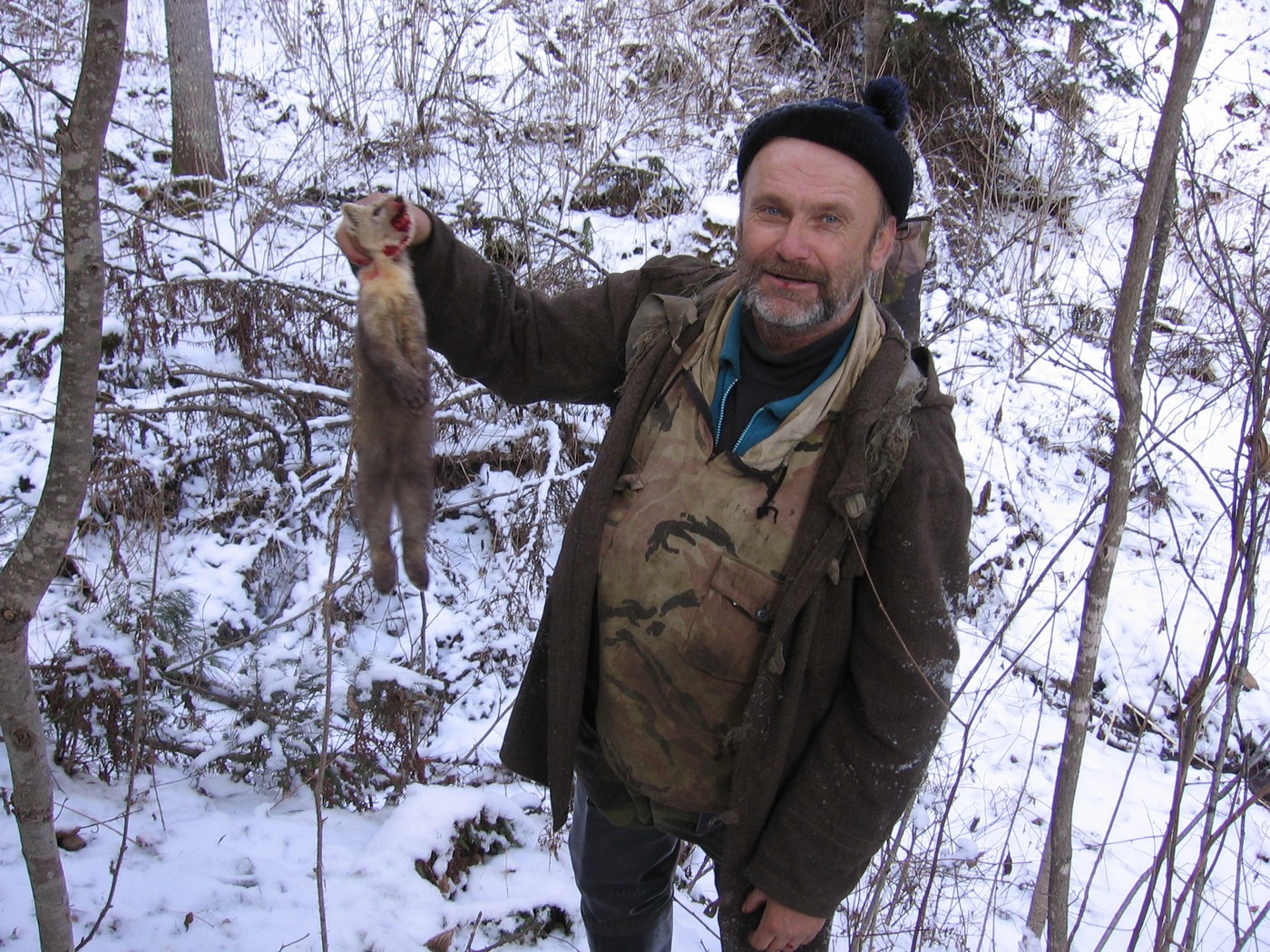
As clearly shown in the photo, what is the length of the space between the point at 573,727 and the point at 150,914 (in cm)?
149

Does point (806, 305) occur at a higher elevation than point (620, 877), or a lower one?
higher

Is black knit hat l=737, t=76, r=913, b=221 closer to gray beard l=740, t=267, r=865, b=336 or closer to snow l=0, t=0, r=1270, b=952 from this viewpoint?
gray beard l=740, t=267, r=865, b=336

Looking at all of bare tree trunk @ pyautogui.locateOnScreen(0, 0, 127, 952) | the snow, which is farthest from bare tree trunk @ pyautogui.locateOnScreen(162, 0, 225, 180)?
bare tree trunk @ pyautogui.locateOnScreen(0, 0, 127, 952)

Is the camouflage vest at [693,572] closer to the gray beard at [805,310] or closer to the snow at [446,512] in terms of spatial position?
the gray beard at [805,310]

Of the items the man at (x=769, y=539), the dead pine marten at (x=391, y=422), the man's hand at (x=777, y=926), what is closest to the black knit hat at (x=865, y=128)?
the man at (x=769, y=539)

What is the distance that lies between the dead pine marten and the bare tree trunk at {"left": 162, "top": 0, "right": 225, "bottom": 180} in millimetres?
5157

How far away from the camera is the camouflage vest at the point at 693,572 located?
1.61m

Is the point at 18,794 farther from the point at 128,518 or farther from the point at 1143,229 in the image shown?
the point at 128,518

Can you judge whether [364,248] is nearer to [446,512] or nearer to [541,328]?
[541,328]

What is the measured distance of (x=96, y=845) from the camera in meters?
2.52

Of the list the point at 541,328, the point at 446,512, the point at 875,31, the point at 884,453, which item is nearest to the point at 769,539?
the point at 884,453

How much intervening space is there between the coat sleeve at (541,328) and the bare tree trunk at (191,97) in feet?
15.9

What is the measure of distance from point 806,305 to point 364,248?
2.76 feet

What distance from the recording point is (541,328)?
1.87m
